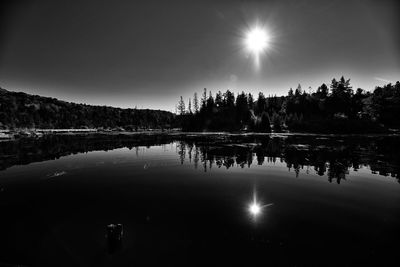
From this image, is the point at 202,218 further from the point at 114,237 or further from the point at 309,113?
the point at 309,113

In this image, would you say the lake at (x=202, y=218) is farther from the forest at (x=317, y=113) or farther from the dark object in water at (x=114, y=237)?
the forest at (x=317, y=113)

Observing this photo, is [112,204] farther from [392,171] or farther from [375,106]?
[375,106]

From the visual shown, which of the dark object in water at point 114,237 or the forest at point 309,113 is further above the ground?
the forest at point 309,113

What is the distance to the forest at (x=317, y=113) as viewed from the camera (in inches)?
3357

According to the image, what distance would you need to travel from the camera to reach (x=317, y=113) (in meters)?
113

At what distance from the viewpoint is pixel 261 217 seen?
838cm

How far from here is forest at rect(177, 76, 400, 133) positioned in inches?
3357

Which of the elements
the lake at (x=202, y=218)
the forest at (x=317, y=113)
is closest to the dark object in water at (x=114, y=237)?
the lake at (x=202, y=218)

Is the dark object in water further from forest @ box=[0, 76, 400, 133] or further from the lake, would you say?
forest @ box=[0, 76, 400, 133]

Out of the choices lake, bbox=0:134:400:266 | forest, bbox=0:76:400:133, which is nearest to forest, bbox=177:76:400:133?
forest, bbox=0:76:400:133

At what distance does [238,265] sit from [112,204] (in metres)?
6.70

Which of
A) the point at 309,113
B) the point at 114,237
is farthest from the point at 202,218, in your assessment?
the point at 309,113

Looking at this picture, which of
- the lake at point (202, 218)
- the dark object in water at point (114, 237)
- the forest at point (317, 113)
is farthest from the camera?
the forest at point (317, 113)

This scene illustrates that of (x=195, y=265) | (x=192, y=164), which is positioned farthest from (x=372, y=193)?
(x=192, y=164)
